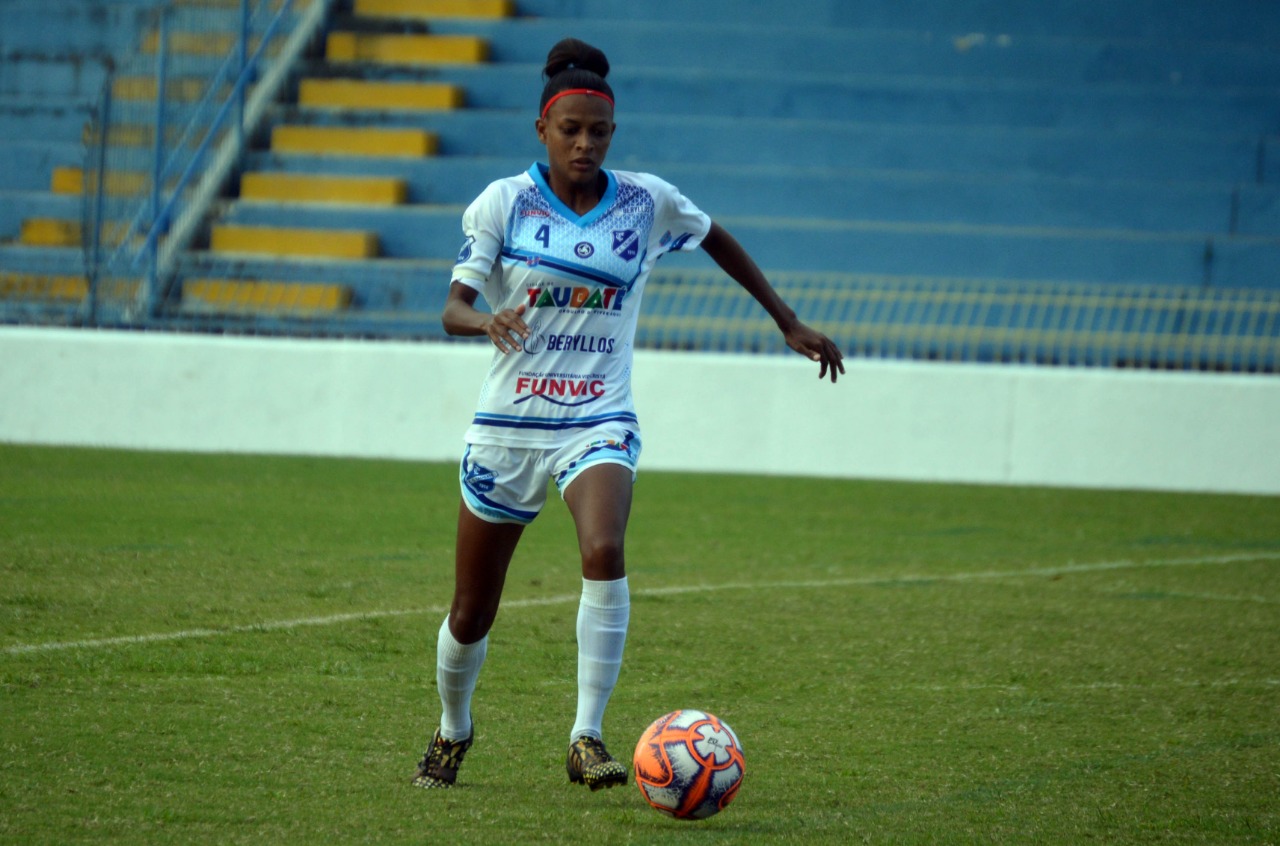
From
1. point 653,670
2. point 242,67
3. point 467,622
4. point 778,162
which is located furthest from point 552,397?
point 242,67

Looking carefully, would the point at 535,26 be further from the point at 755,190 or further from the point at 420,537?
the point at 420,537

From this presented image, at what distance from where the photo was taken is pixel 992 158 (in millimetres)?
18719

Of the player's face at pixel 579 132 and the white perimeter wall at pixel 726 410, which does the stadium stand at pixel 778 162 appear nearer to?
the white perimeter wall at pixel 726 410

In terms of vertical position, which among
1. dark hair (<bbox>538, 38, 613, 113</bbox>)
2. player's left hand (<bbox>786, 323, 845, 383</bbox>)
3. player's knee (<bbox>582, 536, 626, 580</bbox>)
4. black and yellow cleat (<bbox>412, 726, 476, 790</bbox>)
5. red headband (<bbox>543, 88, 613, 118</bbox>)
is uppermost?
dark hair (<bbox>538, 38, 613, 113</bbox>)

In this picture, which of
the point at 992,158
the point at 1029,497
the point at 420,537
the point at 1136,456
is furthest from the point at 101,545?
the point at 992,158

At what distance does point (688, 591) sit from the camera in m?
8.47

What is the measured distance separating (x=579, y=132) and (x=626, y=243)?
351 mm

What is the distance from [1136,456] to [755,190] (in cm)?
600

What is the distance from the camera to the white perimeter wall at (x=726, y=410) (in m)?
13.7

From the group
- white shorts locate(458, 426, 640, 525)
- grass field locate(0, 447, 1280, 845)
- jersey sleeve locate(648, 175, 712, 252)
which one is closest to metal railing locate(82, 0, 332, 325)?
grass field locate(0, 447, 1280, 845)

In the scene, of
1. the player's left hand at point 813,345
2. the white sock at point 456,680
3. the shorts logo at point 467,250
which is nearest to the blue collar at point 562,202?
the shorts logo at point 467,250

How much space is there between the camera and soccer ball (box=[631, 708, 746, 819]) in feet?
14.2

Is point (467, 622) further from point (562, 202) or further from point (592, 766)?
point (562, 202)

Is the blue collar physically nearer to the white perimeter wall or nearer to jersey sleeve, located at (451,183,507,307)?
jersey sleeve, located at (451,183,507,307)
